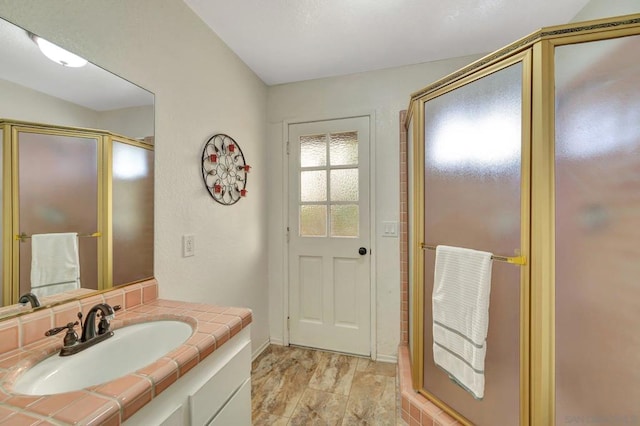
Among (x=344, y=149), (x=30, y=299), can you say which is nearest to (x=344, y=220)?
(x=344, y=149)

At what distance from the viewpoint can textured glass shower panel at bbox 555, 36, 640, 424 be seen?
2.95ft

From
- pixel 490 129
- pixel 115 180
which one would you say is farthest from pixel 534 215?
pixel 115 180

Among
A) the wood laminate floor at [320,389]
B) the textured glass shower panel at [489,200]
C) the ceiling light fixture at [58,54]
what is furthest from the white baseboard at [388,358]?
the ceiling light fixture at [58,54]

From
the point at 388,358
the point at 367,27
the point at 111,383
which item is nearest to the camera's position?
the point at 111,383

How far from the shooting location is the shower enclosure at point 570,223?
0.90 m

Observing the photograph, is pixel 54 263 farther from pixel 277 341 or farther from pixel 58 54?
pixel 277 341

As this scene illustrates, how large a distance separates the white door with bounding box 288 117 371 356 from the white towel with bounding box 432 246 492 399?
0.94 meters

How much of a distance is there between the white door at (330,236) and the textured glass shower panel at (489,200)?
88cm

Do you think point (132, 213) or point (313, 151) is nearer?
point (132, 213)

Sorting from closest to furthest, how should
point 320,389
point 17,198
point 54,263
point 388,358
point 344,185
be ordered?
point 17,198 < point 54,263 < point 320,389 < point 388,358 < point 344,185

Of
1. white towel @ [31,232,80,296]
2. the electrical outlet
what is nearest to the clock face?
the electrical outlet

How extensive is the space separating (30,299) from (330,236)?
177 cm

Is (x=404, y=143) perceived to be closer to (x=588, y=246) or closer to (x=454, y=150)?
(x=454, y=150)

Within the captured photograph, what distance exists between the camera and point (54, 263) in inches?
36.4
